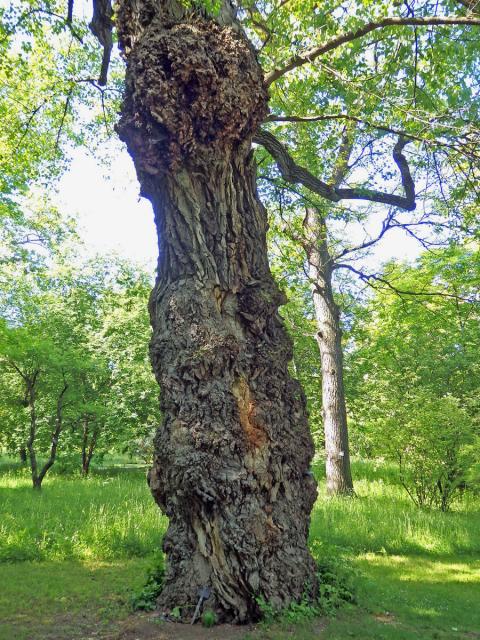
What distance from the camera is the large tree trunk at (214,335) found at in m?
3.83

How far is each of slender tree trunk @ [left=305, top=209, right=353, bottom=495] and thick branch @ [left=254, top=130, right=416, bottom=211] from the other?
2.58m

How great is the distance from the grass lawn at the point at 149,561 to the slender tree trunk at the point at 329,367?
863mm

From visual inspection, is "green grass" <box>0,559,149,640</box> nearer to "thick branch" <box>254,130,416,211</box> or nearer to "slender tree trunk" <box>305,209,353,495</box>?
"thick branch" <box>254,130,416,211</box>

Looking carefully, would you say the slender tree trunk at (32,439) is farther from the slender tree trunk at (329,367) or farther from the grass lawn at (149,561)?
the slender tree trunk at (329,367)

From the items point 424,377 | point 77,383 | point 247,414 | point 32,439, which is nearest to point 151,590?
point 247,414

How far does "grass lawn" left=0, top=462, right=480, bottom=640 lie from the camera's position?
386 cm

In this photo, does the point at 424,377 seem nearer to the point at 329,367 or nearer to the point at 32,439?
the point at 329,367

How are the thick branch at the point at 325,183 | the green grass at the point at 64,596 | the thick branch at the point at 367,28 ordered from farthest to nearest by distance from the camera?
the thick branch at the point at 325,183
the thick branch at the point at 367,28
the green grass at the point at 64,596

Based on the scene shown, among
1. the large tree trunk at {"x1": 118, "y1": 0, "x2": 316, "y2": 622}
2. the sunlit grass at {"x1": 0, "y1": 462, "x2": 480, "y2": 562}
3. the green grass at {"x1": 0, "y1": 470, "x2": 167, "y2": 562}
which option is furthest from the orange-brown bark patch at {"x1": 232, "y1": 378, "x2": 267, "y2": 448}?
the green grass at {"x1": 0, "y1": 470, "x2": 167, "y2": 562}

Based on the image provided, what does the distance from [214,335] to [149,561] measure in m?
3.58

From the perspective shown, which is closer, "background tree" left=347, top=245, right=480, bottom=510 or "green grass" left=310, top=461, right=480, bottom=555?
"green grass" left=310, top=461, right=480, bottom=555

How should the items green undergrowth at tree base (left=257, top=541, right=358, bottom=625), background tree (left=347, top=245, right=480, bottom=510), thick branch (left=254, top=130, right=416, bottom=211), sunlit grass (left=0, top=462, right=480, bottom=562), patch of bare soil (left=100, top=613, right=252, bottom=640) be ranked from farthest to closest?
background tree (left=347, top=245, right=480, bottom=510), sunlit grass (left=0, top=462, right=480, bottom=562), thick branch (left=254, top=130, right=416, bottom=211), green undergrowth at tree base (left=257, top=541, right=358, bottom=625), patch of bare soil (left=100, top=613, right=252, bottom=640)

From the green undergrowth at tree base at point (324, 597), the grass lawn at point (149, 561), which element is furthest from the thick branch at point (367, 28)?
the grass lawn at point (149, 561)

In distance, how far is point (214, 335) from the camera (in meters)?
4.13
